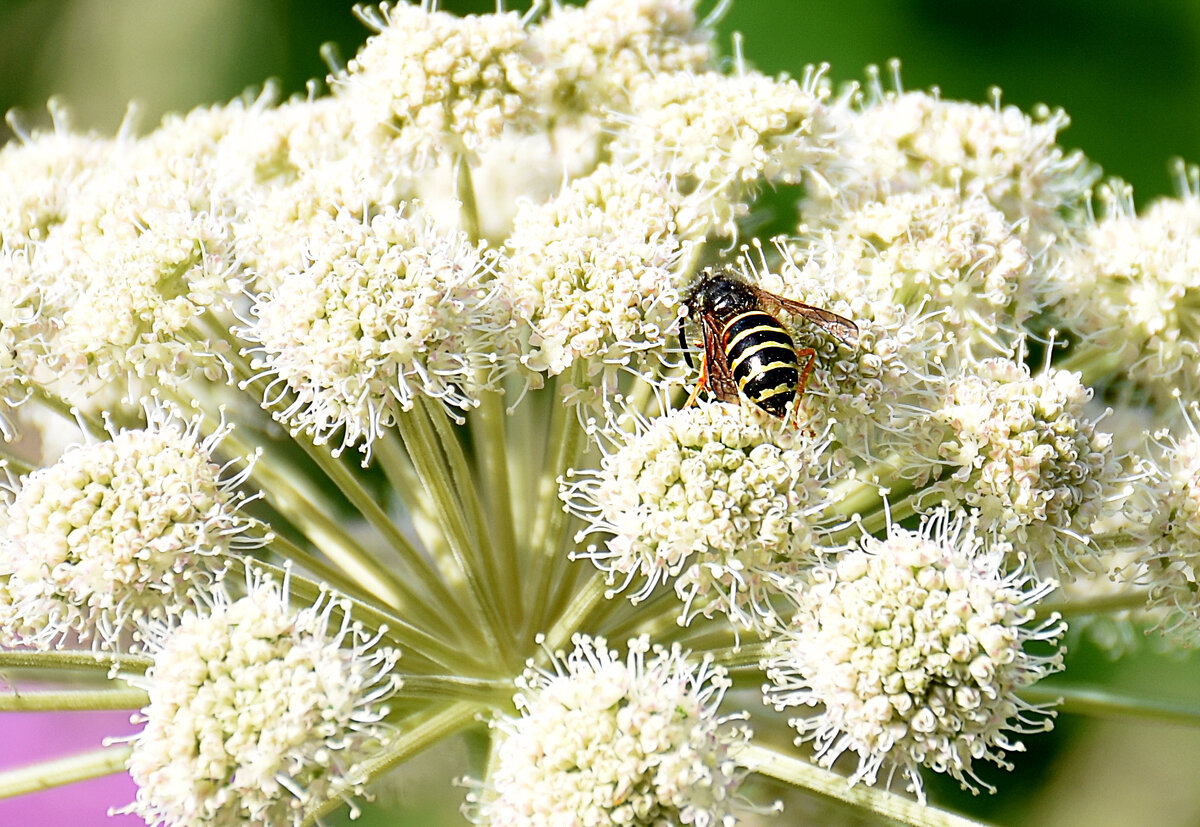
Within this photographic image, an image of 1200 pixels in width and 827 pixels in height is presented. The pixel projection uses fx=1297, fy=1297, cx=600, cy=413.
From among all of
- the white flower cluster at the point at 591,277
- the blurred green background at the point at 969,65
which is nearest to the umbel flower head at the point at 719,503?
the white flower cluster at the point at 591,277

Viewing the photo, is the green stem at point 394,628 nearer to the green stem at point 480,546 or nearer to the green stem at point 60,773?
the green stem at point 480,546

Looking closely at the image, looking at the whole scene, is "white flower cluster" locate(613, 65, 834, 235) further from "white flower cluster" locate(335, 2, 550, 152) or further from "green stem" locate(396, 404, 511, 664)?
"green stem" locate(396, 404, 511, 664)

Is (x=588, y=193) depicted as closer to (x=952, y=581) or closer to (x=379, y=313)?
(x=379, y=313)

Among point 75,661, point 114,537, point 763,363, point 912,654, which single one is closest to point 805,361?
point 763,363

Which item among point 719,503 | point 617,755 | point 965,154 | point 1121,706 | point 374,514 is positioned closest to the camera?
point 617,755

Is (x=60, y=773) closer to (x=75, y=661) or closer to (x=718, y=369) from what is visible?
(x=75, y=661)

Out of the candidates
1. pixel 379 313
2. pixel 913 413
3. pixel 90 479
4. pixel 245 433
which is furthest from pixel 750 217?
pixel 90 479
